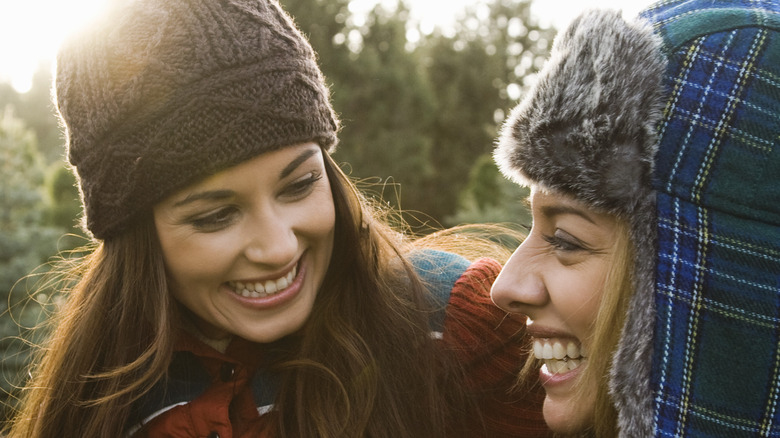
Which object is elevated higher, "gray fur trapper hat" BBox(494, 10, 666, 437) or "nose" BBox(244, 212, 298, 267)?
"gray fur trapper hat" BBox(494, 10, 666, 437)

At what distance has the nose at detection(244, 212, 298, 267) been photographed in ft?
6.55

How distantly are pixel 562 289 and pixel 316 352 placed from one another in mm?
938

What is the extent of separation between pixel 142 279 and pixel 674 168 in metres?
1.66

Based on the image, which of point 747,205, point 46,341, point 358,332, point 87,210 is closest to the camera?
point 747,205

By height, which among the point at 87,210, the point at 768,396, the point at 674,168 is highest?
the point at 674,168

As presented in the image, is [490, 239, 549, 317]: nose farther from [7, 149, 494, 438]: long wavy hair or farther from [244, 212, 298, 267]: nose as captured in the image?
[244, 212, 298, 267]: nose

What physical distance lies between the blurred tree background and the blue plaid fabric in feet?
6.18

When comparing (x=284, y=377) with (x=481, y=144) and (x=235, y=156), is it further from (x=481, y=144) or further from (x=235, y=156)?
(x=481, y=144)

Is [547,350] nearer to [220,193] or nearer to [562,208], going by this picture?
[562,208]

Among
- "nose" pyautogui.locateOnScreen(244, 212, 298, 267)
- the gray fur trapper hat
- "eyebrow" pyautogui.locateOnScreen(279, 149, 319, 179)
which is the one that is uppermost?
the gray fur trapper hat

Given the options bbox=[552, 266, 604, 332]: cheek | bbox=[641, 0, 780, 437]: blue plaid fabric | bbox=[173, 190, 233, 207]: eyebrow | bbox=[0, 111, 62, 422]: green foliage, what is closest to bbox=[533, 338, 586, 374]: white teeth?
bbox=[552, 266, 604, 332]: cheek

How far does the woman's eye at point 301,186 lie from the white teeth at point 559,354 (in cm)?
86

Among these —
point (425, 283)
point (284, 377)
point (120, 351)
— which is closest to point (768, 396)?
Result: point (425, 283)

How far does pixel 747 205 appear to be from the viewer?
56.1 inches
